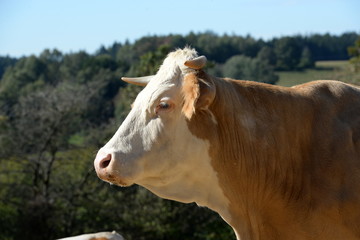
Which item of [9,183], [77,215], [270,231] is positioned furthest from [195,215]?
[270,231]

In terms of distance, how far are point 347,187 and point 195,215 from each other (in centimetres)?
2610

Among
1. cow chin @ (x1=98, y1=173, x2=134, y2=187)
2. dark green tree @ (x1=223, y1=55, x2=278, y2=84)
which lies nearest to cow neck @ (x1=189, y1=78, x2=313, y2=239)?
cow chin @ (x1=98, y1=173, x2=134, y2=187)

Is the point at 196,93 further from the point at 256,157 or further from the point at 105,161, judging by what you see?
the point at 105,161

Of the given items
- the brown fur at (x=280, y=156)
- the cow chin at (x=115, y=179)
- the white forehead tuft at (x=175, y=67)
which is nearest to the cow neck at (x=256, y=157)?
the brown fur at (x=280, y=156)

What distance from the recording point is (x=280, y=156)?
13.9 feet

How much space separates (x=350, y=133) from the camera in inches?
166

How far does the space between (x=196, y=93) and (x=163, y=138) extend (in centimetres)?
42

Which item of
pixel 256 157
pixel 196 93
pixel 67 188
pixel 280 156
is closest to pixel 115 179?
pixel 196 93

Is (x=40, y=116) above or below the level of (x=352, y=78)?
below

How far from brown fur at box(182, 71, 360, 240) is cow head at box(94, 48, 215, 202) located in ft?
0.18

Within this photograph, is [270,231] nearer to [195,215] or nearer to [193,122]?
[193,122]

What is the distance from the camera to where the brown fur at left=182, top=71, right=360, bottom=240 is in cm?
407

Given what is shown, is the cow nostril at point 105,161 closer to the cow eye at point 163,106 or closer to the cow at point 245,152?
the cow at point 245,152

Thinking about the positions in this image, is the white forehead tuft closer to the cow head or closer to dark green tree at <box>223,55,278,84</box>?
the cow head
